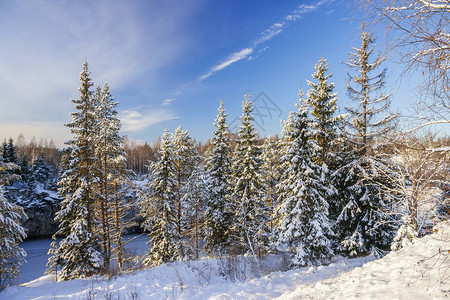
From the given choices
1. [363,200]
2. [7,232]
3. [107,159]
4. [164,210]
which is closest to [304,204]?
[363,200]

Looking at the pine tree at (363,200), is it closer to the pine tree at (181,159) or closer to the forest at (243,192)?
the forest at (243,192)

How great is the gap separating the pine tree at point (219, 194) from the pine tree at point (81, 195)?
343 inches

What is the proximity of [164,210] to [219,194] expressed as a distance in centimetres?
500

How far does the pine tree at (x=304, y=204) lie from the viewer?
13711mm

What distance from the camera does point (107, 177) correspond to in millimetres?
16797

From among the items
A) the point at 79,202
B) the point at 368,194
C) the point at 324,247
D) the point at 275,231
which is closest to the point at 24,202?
the point at 79,202

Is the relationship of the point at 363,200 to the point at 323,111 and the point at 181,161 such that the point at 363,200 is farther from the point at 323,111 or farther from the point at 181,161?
the point at 181,161

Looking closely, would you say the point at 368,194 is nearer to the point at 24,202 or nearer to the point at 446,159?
the point at 446,159

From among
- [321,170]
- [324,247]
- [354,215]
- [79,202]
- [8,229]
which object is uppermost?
[321,170]

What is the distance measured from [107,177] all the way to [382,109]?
19.5 meters

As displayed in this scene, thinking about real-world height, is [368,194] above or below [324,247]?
above

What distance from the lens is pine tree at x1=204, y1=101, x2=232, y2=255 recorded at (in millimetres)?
19281

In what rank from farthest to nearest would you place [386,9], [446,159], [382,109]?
1. [382,109]
2. [446,159]
3. [386,9]

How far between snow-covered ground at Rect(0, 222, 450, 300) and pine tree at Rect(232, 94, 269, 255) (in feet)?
21.9
